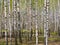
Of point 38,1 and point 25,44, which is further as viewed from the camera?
point 38,1

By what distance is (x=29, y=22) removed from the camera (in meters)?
4.57

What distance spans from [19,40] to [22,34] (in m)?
0.19

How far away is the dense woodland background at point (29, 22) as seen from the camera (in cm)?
425

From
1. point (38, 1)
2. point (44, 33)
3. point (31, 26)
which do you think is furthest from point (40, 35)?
point (38, 1)

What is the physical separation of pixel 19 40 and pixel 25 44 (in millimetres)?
185

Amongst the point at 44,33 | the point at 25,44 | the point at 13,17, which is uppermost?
the point at 13,17

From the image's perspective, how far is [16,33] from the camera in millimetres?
4324

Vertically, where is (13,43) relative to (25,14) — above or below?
below

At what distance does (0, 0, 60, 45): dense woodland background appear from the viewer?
4255 millimetres

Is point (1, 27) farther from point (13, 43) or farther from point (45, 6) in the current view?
point (45, 6)

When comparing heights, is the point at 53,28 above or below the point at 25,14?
below

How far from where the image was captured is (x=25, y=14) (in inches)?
183

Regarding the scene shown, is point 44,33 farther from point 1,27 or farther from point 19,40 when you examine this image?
point 1,27

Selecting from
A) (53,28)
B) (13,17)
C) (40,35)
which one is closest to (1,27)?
(13,17)
